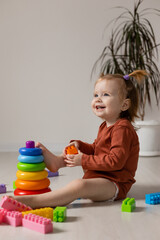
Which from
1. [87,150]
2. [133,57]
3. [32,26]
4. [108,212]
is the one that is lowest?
[108,212]

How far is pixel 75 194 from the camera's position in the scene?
4.76 feet

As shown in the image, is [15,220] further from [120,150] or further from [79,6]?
[79,6]

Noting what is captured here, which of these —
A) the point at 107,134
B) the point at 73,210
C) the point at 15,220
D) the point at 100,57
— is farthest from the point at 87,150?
the point at 100,57

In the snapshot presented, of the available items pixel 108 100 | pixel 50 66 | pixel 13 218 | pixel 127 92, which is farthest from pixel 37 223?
pixel 50 66

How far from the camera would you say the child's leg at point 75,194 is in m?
1.38

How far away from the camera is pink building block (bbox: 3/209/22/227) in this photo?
1211mm

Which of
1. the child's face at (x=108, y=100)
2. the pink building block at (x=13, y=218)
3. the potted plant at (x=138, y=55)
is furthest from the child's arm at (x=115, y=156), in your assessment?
the potted plant at (x=138, y=55)

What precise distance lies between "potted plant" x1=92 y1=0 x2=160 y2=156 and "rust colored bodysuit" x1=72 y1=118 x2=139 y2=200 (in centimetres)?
137

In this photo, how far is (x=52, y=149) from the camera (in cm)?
340

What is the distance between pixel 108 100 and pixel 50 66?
1.84 meters

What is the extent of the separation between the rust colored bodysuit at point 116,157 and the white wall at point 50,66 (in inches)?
68.2

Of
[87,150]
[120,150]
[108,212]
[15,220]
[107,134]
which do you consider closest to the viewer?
[15,220]

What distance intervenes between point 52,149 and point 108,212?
2.03m

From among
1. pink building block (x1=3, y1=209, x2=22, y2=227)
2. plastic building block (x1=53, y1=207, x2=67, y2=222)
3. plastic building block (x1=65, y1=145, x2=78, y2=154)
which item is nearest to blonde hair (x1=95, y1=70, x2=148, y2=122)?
plastic building block (x1=65, y1=145, x2=78, y2=154)
